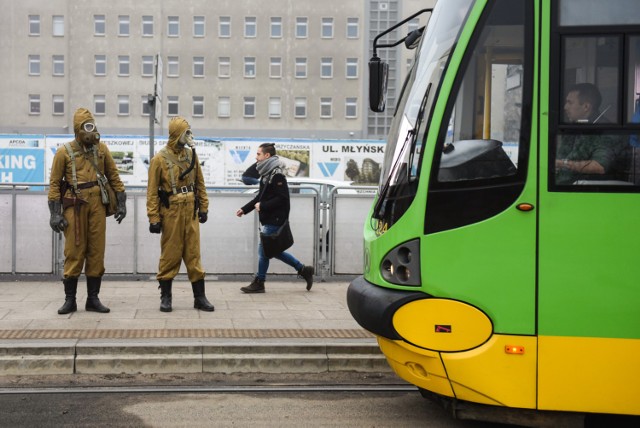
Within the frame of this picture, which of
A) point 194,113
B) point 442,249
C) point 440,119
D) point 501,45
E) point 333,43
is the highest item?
point 333,43

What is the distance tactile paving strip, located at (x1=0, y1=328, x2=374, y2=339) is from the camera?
674cm

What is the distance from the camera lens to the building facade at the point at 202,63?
61.7 metres

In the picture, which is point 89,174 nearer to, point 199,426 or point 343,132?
point 199,426

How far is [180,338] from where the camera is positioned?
6.71 m

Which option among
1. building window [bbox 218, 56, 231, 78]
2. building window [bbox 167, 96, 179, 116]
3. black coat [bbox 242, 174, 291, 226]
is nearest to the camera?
black coat [bbox 242, 174, 291, 226]

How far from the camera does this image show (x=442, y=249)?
14.4ft

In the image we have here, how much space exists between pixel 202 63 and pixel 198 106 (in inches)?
136

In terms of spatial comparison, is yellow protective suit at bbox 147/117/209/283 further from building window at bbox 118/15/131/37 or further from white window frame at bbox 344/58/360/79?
building window at bbox 118/15/131/37

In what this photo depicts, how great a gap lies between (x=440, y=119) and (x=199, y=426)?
92.7 inches

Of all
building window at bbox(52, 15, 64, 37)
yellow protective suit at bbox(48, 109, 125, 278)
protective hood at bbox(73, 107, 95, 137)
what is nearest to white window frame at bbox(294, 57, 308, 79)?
building window at bbox(52, 15, 64, 37)

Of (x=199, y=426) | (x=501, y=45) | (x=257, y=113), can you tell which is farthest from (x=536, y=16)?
(x=257, y=113)

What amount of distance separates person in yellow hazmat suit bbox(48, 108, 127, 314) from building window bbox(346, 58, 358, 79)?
56.0 metres

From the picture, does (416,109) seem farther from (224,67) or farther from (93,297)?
(224,67)

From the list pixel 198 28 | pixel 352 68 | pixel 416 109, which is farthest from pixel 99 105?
pixel 416 109
